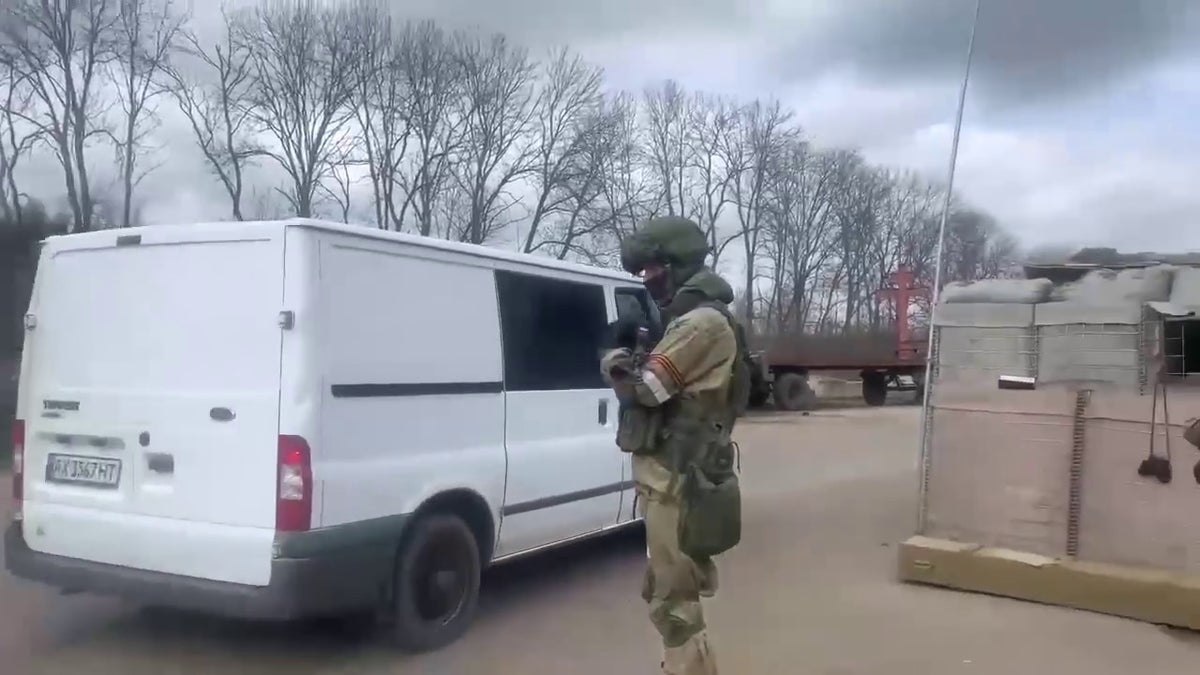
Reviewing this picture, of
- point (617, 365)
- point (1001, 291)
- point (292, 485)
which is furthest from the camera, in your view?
point (1001, 291)

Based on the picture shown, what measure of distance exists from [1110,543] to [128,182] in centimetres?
2788

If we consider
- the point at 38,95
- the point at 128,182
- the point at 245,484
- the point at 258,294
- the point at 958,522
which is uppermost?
the point at 38,95

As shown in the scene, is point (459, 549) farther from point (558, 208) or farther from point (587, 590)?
point (558, 208)

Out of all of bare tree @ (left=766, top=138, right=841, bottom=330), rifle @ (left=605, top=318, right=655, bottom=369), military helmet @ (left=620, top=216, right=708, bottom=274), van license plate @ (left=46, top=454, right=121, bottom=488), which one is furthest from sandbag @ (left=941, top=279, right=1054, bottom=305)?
bare tree @ (left=766, top=138, right=841, bottom=330)

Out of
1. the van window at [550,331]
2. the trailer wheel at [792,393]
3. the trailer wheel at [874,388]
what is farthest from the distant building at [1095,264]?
the trailer wheel at [874,388]

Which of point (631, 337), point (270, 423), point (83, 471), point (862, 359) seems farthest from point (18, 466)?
point (862, 359)

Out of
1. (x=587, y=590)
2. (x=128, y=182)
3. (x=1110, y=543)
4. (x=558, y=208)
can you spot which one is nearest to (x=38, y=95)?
(x=128, y=182)

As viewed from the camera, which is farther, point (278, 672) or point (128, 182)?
point (128, 182)

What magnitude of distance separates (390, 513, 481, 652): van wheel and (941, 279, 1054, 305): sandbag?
3697mm

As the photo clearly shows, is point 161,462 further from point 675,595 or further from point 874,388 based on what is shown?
point 874,388

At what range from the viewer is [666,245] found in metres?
3.96

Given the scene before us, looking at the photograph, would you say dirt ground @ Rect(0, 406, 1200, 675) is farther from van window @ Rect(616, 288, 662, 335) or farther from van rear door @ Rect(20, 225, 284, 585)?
van window @ Rect(616, 288, 662, 335)

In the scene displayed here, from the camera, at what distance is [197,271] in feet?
15.2

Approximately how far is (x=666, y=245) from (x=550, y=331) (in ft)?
7.16
